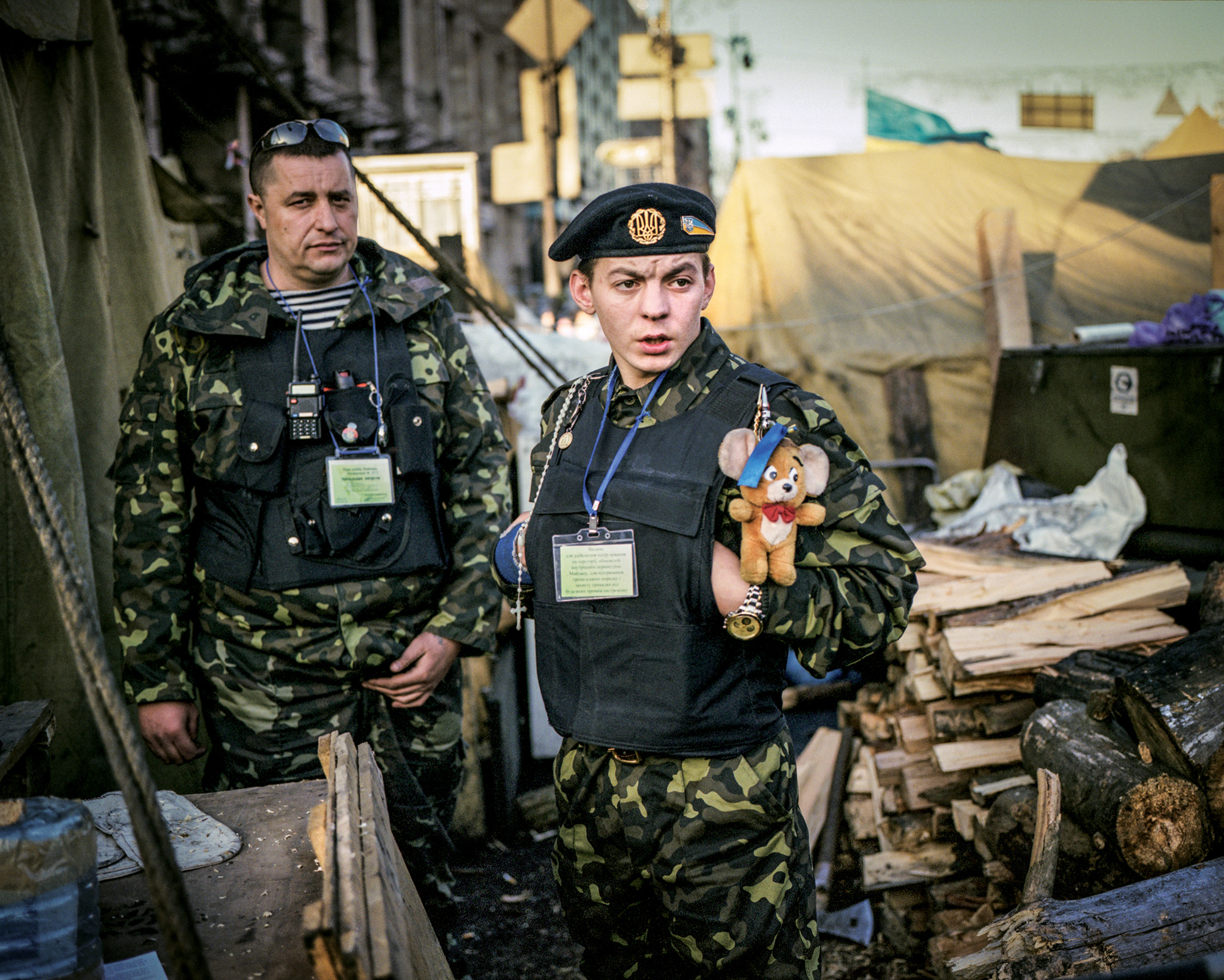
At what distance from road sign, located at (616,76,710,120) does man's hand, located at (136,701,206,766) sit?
1436cm

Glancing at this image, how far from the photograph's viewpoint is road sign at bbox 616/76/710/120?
A: 15.4 m

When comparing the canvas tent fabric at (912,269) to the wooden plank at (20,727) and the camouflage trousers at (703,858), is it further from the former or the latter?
the wooden plank at (20,727)

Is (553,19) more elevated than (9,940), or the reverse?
(553,19)

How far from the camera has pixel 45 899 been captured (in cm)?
134

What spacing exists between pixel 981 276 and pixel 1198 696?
555cm

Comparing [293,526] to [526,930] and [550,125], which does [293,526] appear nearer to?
[526,930]

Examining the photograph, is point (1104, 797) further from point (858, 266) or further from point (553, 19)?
point (553, 19)

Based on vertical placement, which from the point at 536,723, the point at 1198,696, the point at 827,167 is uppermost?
the point at 827,167

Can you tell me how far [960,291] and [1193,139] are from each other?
11.8 ft

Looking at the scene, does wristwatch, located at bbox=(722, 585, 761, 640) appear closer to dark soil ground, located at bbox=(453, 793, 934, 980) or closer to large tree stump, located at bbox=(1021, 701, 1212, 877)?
large tree stump, located at bbox=(1021, 701, 1212, 877)

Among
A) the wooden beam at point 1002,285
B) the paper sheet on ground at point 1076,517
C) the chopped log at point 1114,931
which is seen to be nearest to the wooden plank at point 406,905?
the chopped log at point 1114,931

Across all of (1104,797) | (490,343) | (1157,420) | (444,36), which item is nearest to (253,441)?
(1104,797)

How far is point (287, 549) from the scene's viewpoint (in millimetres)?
2592

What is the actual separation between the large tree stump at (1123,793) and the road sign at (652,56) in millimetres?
13651
